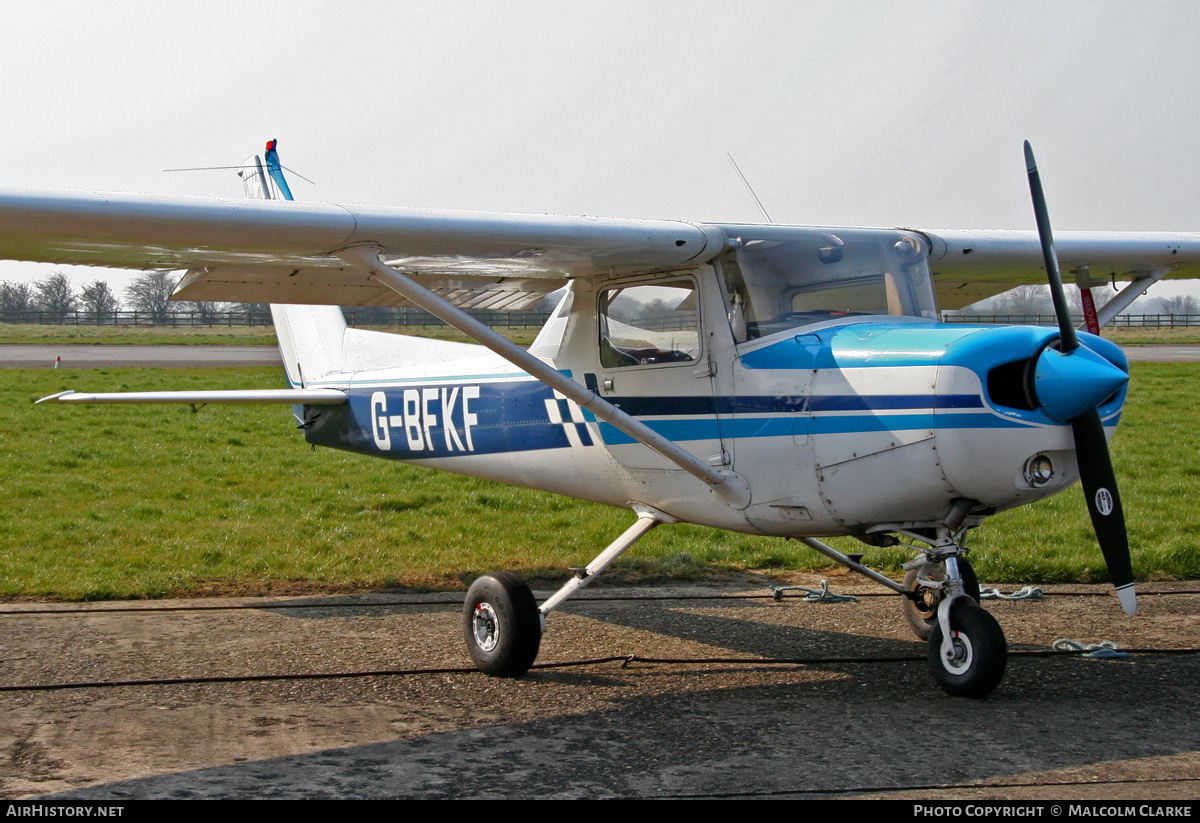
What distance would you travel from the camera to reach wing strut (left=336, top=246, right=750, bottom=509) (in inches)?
214

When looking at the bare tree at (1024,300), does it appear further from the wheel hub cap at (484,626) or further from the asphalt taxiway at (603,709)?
the wheel hub cap at (484,626)

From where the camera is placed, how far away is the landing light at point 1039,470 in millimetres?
4801

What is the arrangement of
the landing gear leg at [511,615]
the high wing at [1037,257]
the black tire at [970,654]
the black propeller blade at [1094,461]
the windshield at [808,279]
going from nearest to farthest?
the black propeller blade at [1094,461] < the black tire at [970,654] < the windshield at [808,279] < the landing gear leg at [511,615] < the high wing at [1037,257]

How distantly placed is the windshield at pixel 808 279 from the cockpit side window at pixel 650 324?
290 mm

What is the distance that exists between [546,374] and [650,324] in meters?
0.88

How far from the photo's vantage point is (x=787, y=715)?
204 inches

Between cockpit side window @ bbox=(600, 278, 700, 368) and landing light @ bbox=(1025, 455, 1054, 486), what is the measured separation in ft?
6.01

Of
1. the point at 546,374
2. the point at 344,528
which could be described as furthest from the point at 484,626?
the point at 344,528

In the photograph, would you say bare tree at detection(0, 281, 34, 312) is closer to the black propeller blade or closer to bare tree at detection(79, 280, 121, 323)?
bare tree at detection(79, 280, 121, 323)

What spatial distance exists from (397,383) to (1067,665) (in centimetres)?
499

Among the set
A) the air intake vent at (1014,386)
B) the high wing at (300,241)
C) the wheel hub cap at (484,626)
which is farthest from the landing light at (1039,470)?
the wheel hub cap at (484,626)

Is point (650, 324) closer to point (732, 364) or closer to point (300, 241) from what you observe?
point (732, 364)
